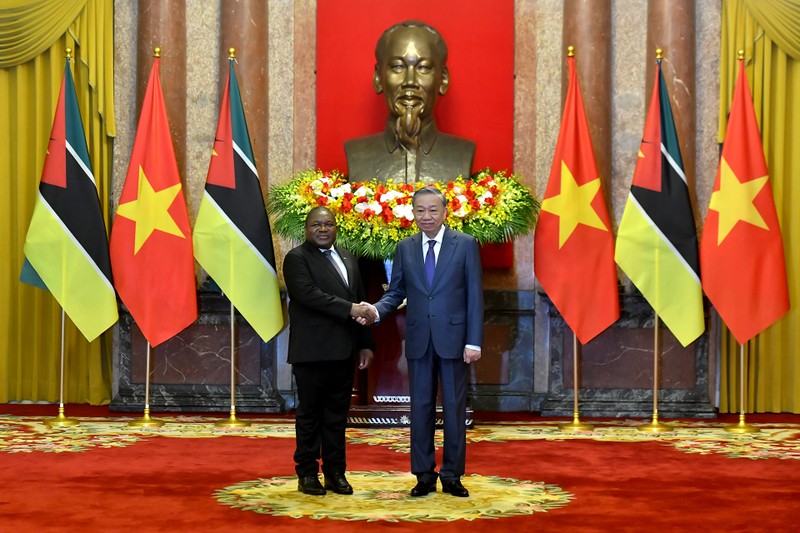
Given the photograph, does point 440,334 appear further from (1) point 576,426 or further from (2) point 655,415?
(2) point 655,415

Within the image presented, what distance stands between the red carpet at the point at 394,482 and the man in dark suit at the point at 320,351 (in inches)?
7.8

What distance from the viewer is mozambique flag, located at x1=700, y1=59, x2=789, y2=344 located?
28.2 ft

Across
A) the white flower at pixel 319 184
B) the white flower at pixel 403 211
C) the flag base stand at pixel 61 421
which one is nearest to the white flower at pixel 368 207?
the white flower at pixel 403 211

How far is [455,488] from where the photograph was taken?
5668 millimetres

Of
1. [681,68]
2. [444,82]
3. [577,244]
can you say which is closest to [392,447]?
[577,244]

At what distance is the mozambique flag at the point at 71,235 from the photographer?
29.2 feet

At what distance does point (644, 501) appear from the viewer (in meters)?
5.56

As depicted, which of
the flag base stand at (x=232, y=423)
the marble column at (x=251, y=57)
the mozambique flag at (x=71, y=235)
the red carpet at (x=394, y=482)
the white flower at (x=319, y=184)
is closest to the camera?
the red carpet at (x=394, y=482)

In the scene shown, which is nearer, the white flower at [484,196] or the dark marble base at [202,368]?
the white flower at [484,196]

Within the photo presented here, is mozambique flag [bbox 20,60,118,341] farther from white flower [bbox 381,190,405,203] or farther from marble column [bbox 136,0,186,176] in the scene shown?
white flower [bbox 381,190,405,203]

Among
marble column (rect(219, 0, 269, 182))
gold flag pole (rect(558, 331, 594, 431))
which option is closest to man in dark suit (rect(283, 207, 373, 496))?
gold flag pole (rect(558, 331, 594, 431))

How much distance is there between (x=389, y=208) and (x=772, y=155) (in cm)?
357

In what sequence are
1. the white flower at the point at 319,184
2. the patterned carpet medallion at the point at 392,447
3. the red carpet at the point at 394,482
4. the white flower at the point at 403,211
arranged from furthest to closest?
the white flower at the point at 319,184
the white flower at the point at 403,211
the patterned carpet medallion at the point at 392,447
the red carpet at the point at 394,482

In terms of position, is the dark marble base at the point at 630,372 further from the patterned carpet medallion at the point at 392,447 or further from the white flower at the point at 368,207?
the white flower at the point at 368,207
